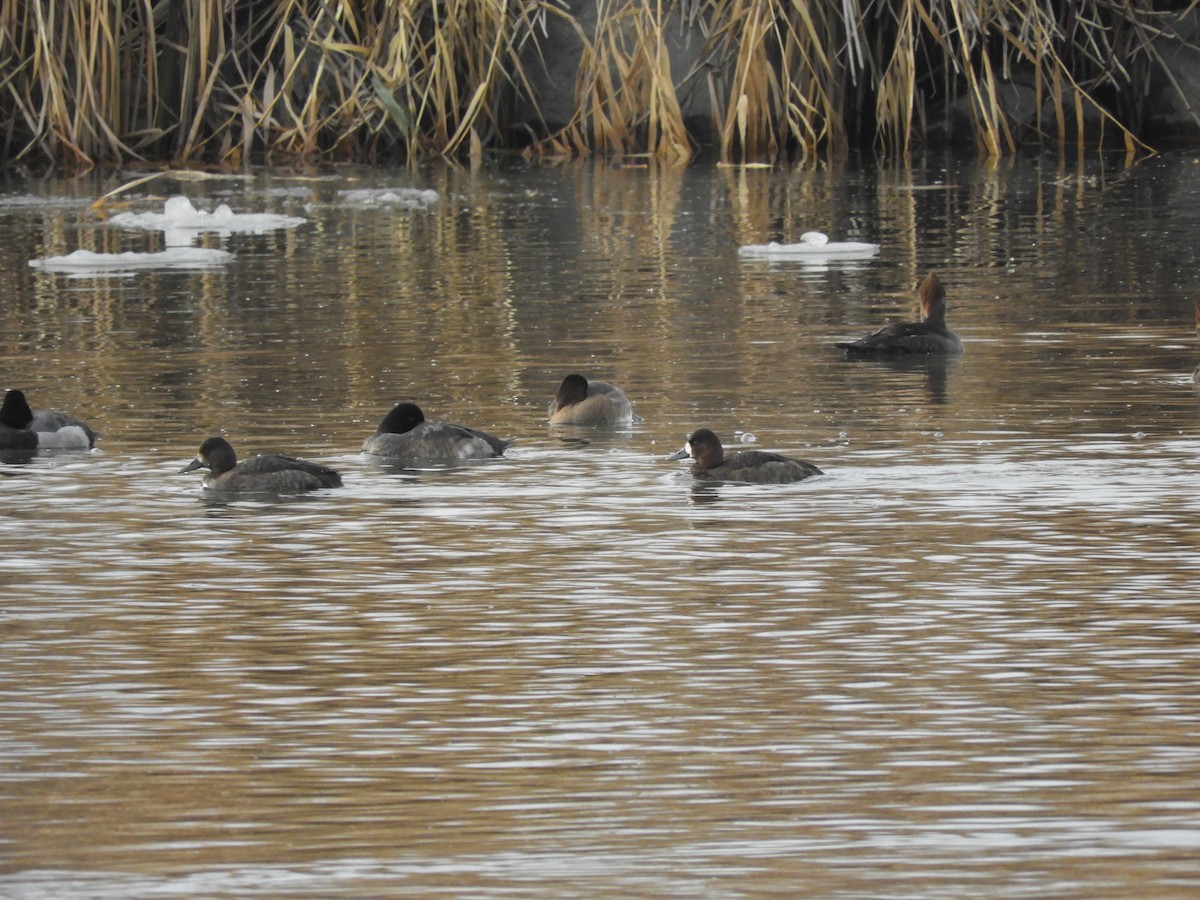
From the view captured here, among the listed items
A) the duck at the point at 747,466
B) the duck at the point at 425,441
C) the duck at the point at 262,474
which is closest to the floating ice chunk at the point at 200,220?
the duck at the point at 425,441

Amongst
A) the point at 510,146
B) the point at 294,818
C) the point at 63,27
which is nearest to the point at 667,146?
the point at 510,146

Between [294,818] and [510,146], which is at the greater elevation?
[510,146]

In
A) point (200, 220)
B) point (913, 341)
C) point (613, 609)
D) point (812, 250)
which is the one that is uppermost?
point (200, 220)

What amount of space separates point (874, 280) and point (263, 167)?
9.90 m

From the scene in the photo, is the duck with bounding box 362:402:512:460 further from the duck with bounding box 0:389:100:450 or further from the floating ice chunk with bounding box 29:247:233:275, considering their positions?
the floating ice chunk with bounding box 29:247:233:275

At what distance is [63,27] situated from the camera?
22266 mm

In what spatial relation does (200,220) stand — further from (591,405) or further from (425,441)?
(425,441)

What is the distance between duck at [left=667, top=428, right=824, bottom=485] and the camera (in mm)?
8930

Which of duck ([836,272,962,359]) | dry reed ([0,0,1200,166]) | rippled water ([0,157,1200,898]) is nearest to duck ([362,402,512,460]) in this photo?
rippled water ([0,157,1200,898])

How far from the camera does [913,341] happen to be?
39.4ft

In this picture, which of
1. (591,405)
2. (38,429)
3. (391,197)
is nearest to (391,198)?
(391,197)

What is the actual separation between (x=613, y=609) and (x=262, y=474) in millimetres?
2318

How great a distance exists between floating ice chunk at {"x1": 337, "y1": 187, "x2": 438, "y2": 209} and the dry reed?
184 centimetres

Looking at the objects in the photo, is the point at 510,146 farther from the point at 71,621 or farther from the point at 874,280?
the point at 71,621
